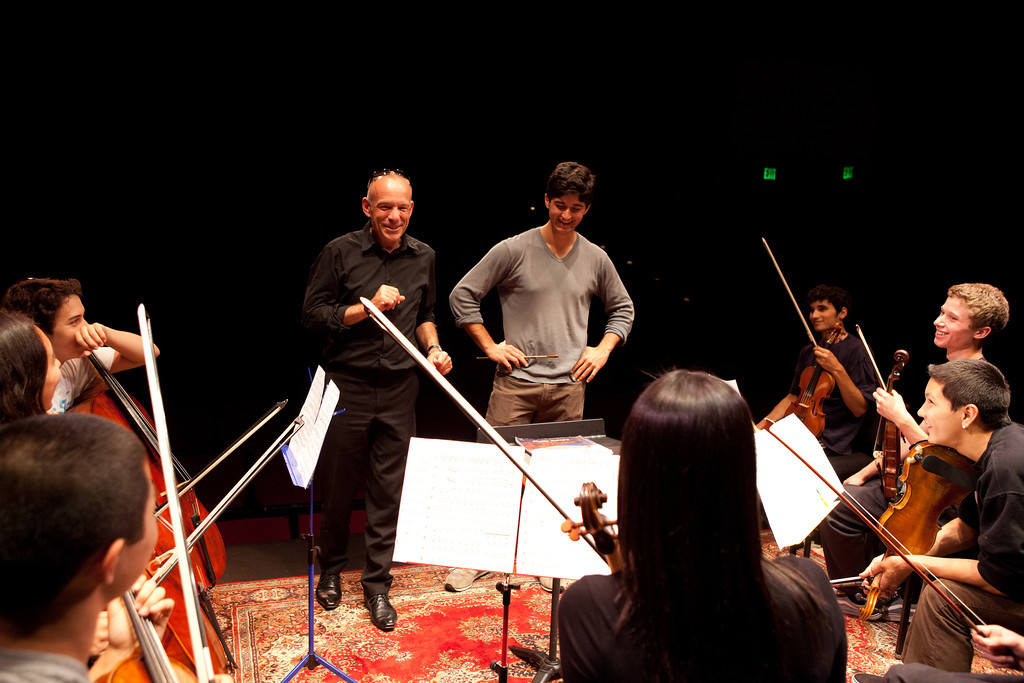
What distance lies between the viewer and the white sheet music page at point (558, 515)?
168 cm

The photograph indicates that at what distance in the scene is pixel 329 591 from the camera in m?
2.63

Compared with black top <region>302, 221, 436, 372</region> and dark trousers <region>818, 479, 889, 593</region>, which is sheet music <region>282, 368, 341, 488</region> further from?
dark trousers <region>818, 479, 889, 593</region>

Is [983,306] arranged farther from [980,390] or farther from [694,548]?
[694,548]

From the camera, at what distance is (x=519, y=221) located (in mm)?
5152

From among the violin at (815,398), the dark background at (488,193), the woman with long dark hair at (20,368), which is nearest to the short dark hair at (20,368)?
the woman with long dark hair at (20,368)

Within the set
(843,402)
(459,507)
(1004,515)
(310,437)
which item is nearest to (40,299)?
(310,437)

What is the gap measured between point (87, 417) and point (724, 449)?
0.81m

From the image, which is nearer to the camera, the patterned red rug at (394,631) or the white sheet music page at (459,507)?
the white sheet music page at (459,507)

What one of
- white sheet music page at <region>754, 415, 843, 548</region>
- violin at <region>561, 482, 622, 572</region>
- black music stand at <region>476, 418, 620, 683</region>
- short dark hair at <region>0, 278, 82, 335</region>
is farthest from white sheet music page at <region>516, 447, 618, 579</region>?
short dark hair at <region>0, 278, 82, 335</region>

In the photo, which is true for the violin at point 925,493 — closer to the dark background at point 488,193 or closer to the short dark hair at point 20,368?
the short dark hair at point 20,368

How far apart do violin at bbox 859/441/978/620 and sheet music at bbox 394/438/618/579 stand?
3.59ft

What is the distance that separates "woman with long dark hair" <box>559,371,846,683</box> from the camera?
33.4 inches

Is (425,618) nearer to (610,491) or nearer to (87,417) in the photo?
(610,491)

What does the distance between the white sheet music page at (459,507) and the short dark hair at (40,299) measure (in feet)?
3.62
